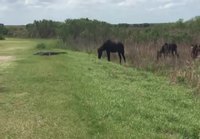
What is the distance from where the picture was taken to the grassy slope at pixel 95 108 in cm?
939

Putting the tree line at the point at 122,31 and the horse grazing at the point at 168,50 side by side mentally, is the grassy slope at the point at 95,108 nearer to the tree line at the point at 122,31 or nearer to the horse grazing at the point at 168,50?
the horse grazing at the point at 168,50

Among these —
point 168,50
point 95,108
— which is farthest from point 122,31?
point 95,108

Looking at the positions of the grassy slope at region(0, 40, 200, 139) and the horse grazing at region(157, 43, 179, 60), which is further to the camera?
the horse grazing at region(157, 43, 179, 60)

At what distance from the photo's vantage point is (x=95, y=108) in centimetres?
1144

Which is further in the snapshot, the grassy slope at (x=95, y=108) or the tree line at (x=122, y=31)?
the tree line at (x=122, y=31)

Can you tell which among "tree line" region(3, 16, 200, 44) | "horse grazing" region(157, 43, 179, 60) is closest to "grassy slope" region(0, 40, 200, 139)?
"horse grazing" region(157, 43, 179, 60)

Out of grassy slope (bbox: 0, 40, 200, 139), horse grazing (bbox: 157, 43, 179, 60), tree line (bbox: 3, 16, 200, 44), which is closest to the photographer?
grassy slope (bbox: 0, 40, 200, 139)

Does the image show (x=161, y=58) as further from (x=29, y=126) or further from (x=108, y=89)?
(x=29, y=126)

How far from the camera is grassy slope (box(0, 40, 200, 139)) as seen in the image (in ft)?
30.8

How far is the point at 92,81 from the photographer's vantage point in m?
17.1

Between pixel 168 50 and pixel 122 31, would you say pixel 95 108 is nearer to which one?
pixel 168 50

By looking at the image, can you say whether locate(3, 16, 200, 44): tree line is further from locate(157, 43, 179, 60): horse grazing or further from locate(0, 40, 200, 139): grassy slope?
locate(0, 40, 200, 139): grassy slope

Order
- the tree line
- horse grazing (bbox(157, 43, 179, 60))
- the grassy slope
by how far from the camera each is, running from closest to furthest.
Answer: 1. the grassy slope
2. horse grazing (bbox(157, 43, 179, 60))
3. the tree line

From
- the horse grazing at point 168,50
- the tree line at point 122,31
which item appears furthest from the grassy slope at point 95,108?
the tree line at point 122,31
